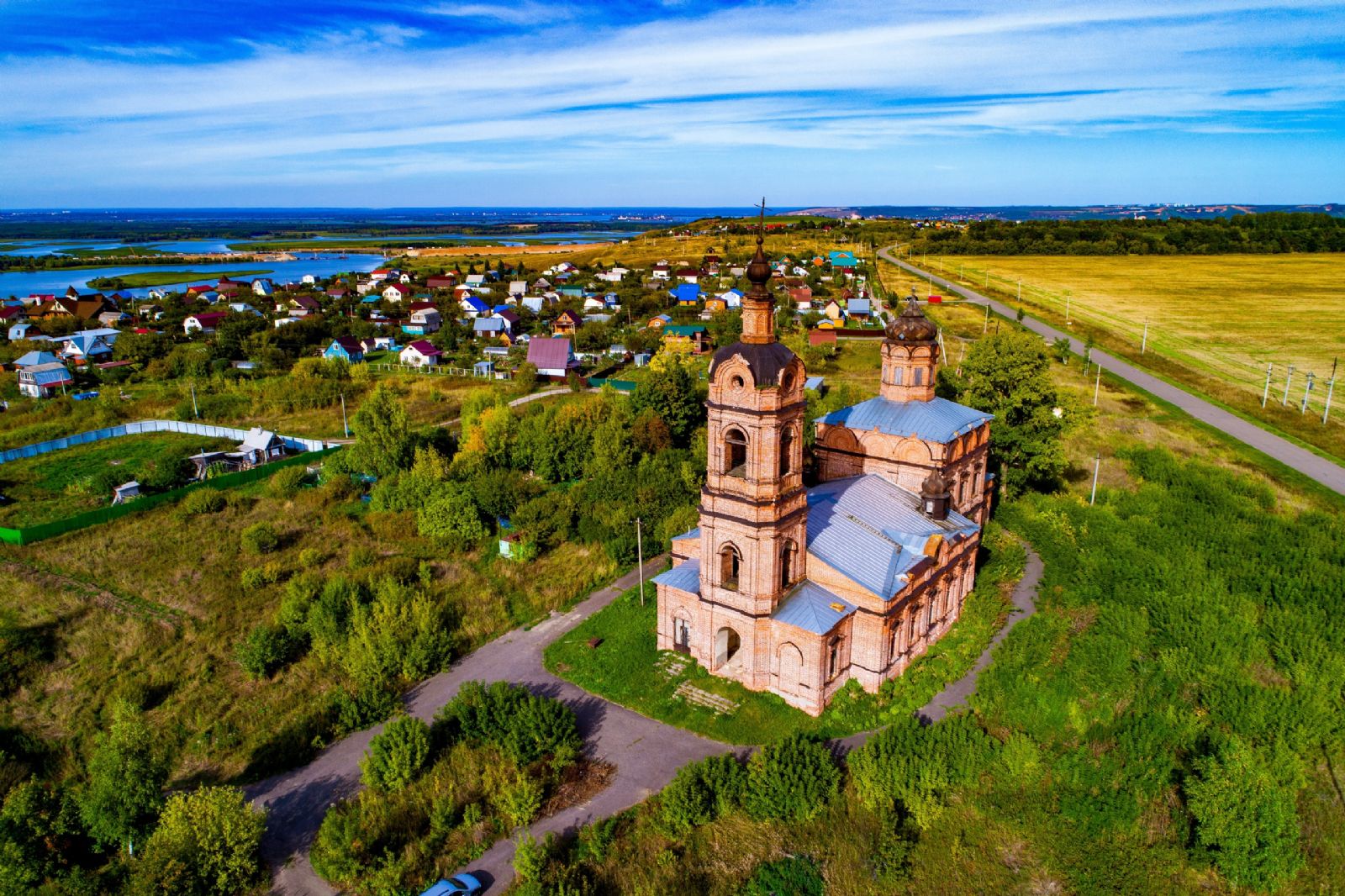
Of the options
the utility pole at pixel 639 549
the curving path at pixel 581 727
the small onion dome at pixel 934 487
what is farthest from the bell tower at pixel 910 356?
the utility pole at pixel 639 549

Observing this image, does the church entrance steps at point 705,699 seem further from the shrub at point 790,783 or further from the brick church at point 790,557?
the shrub at point 790,783

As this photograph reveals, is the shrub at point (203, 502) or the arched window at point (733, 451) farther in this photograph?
the shrub at point (203, 502)

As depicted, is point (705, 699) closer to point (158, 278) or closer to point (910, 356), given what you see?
point (910, 356)

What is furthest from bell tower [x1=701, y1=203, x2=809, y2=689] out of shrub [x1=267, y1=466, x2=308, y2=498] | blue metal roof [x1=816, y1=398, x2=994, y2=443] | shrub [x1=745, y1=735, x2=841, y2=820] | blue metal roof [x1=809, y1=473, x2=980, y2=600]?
shrub [x1=267, y1=466, x2=308, y2=498]

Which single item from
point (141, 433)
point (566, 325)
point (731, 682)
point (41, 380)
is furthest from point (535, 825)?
point (566, 325)

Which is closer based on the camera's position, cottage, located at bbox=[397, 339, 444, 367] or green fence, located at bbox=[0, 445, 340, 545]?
green fence, located at bbox=[0, 445, 340, 545]

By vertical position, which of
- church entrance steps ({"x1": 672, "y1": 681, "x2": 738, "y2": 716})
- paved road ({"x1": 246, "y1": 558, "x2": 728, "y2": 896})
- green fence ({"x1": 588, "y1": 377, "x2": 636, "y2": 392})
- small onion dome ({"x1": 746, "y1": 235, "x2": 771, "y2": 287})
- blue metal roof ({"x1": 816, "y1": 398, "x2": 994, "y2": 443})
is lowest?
paved road ({"x1": 246, "y1": 558, "x2": 728, "y2": 896})

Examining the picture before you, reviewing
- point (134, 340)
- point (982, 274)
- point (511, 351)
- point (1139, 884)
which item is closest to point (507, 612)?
point (1139, 884)

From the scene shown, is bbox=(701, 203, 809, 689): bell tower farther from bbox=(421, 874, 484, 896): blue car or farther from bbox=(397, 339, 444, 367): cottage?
bbox=(397, 339, 444, 367): cottage
